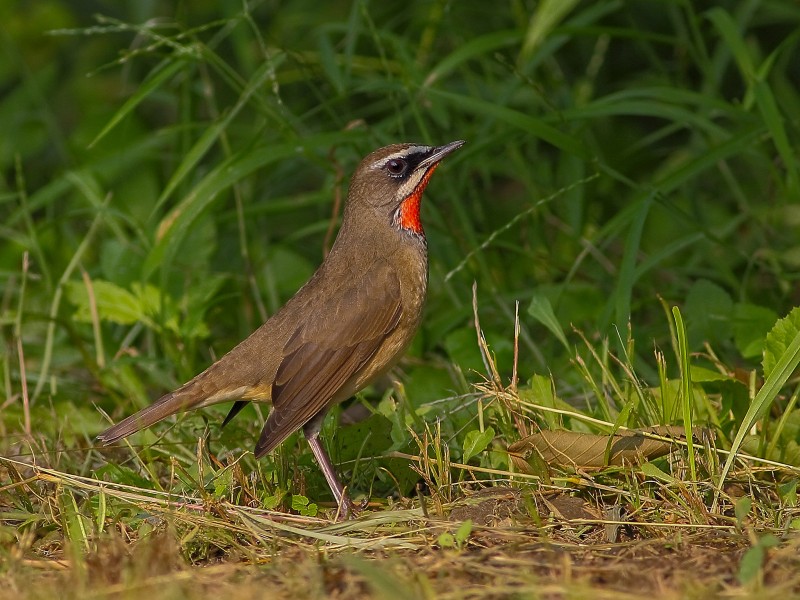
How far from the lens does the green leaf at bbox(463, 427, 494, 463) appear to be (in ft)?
15.5

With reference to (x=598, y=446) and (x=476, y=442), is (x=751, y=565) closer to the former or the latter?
(x=598, y=446)

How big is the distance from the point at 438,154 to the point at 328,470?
166 cm

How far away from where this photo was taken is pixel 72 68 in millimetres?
9250

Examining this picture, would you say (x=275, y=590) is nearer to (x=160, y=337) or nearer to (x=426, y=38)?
(x=160, y=337)

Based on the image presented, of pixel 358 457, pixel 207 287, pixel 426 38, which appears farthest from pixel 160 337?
pixel 426 38

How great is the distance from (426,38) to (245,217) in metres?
1.78

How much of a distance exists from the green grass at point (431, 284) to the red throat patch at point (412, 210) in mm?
554

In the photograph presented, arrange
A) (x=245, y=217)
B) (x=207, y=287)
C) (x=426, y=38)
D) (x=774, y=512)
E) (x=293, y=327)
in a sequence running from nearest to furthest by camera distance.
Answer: (x=774, y=512), (x=293, y=327), (x=207, y=287), (x=245, y=217), (x=426, y=38)

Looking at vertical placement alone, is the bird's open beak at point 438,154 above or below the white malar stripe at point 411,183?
above

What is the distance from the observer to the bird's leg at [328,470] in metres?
4.68

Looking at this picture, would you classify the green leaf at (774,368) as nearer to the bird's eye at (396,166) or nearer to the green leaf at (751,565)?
the green leaf at (751,565)

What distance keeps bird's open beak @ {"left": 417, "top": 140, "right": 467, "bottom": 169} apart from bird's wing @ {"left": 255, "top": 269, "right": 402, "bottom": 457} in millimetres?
598

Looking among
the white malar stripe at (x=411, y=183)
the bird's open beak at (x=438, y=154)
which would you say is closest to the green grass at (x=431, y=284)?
the bird's open beak at (x=438, y=154)

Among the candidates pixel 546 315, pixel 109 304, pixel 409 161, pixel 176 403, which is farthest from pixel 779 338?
pixel 109 304
